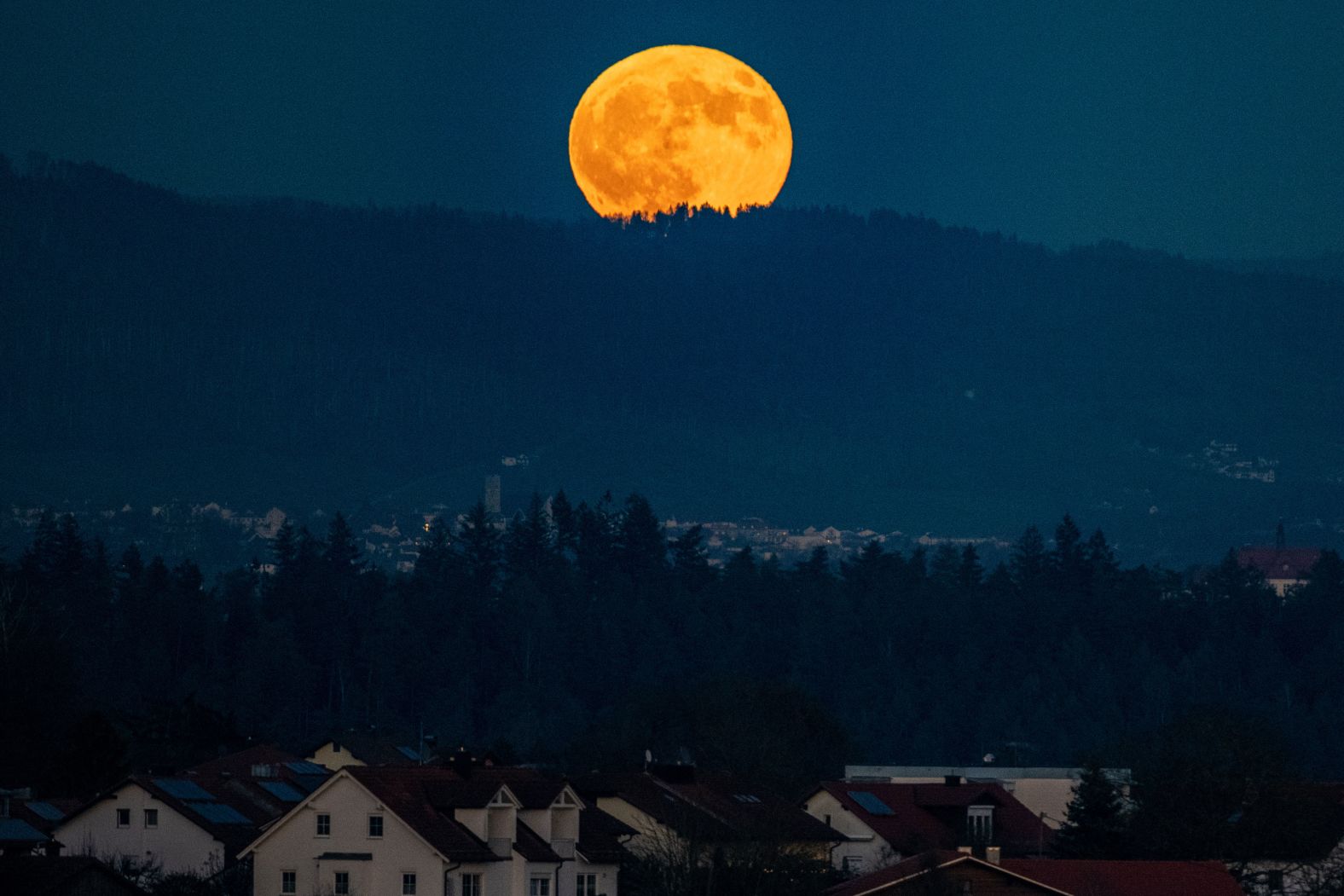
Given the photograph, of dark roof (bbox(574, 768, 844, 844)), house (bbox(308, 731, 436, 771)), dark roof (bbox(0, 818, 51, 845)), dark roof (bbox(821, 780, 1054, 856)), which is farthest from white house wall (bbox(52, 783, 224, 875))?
house (bbox(308, 731, 436, 771))

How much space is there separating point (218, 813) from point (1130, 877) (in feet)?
76.8

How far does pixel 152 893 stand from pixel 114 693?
304 ft

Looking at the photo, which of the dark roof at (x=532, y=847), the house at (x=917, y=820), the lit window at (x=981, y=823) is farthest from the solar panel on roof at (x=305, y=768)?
the dark roof at (x=532, y=847)

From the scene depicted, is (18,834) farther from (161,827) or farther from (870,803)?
(870,803)

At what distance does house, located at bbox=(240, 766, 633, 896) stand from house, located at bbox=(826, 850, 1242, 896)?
5.81 m

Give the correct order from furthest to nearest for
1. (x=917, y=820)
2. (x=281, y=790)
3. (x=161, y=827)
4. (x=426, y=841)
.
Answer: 1. (x=917, y=820)
2. (x=281, y=790)
3. (x=161, y=827)
4. (x=426, y=841)

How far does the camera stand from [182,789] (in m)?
73.1

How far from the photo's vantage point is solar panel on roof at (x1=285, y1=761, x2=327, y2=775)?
87938 mm

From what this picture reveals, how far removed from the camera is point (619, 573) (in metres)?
198

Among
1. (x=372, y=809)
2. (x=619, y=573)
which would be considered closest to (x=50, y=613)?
(x=619, y=573)

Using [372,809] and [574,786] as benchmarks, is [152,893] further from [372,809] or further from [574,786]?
[574,786]

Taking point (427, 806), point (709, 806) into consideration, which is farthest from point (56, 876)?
point (709, 806)

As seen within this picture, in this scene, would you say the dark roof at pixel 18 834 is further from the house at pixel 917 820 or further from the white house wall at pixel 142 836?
the house at pixel 917 820

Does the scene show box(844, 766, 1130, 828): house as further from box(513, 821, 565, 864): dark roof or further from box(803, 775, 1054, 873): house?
box(513, 821, 565, 864): dark roof
